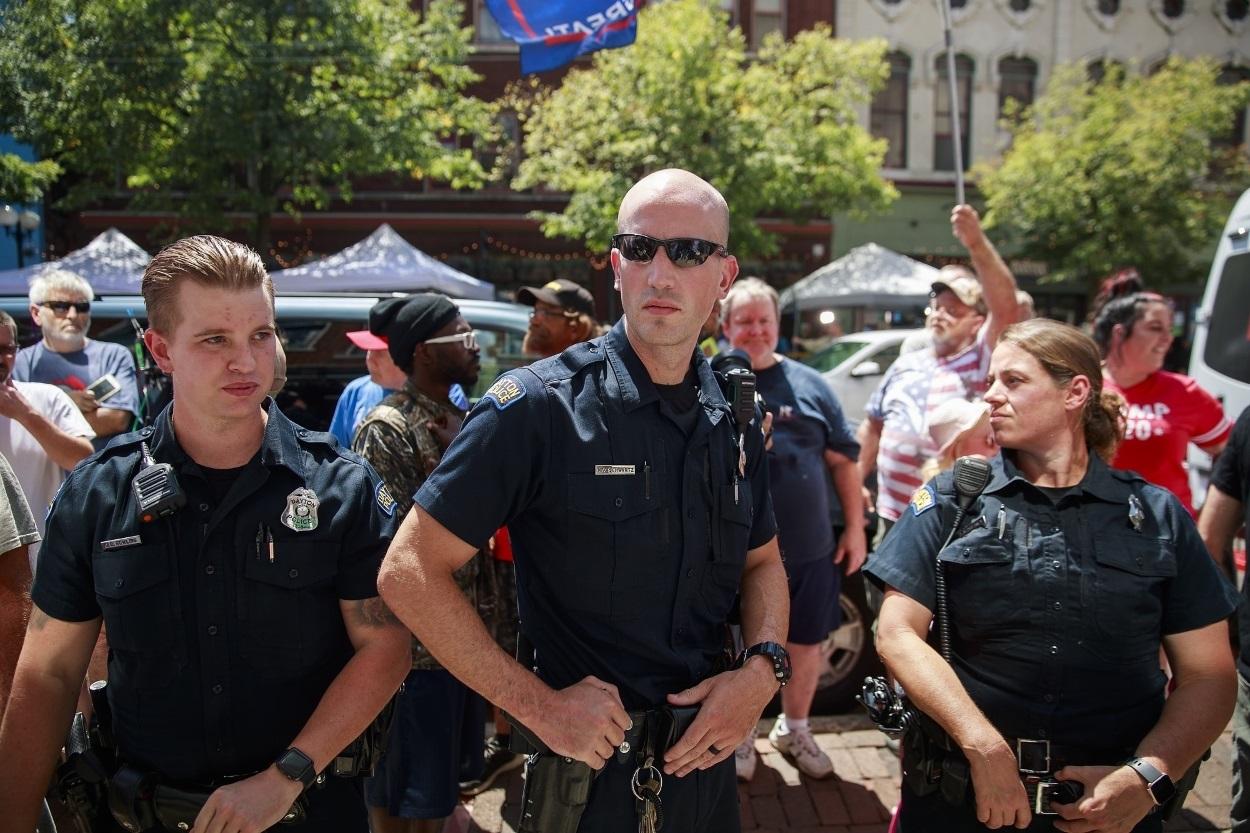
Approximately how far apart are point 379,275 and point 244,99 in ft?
14.9

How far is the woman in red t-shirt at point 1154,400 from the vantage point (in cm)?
370

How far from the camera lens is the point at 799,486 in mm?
3572

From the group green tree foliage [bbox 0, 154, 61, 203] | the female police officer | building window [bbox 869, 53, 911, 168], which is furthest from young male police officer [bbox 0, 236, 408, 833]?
building window [bbox 869, 53, 911, 168]

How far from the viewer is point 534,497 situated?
68.8 inches

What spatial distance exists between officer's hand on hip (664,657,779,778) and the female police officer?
42 cm

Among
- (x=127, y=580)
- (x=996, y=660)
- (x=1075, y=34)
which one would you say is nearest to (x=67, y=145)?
(x=127, y=580)

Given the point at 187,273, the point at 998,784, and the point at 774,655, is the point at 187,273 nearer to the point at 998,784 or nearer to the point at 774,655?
the point at 774,655

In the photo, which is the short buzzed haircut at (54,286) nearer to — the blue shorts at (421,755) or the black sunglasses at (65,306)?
the black sunglasses at (65,306)

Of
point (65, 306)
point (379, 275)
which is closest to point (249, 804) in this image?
point (65, 306)

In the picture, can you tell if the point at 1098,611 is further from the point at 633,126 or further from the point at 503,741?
the point at 633,126

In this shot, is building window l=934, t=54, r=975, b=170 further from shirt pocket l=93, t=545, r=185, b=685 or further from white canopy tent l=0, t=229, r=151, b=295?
shirt pocket l=93, t=545, r=185, b=685

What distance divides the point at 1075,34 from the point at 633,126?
524 inches

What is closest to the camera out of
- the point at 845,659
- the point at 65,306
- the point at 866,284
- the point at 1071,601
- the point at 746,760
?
the point at 1071,601

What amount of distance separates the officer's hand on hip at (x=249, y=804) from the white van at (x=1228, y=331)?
5.24 m
